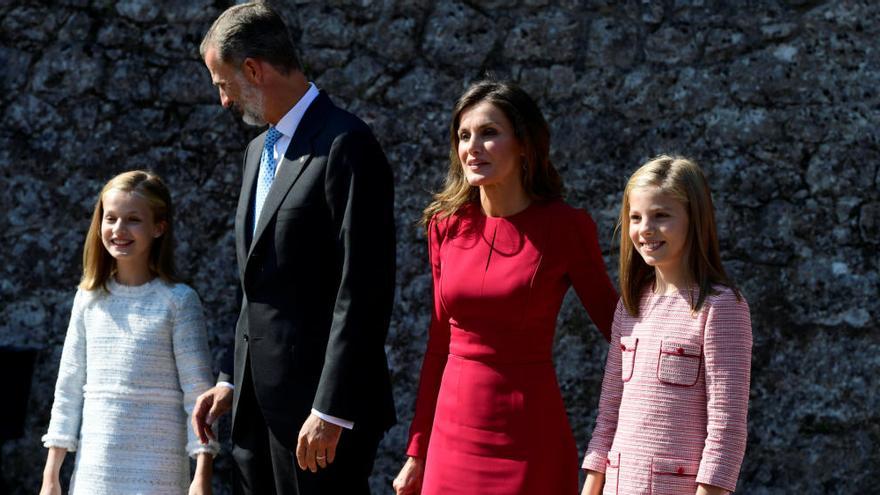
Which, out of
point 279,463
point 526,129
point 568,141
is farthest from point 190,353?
point 568,141

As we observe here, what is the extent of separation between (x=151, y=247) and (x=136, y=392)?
47 cm

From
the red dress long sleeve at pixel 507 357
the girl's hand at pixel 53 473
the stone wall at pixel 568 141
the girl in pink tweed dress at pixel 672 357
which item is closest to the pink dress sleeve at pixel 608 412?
the girl in pink tweed dress at pixel 672 357

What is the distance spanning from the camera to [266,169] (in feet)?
9.84

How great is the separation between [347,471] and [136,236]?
3.62 feet

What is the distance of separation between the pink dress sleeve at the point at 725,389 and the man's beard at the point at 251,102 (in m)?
1.24

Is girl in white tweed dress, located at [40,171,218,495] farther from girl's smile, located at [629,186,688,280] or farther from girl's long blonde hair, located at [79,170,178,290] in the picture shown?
girl's smile, located at [629,186,688,280]

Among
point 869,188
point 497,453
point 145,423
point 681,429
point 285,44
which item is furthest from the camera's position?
point 869,188

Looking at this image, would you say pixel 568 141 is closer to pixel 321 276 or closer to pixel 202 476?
pixel 321 276

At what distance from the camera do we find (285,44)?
2.94 m

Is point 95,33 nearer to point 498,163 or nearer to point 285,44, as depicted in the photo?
point 285,44

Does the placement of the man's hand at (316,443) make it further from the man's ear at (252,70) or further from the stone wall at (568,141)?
the stone wall at (568,141)

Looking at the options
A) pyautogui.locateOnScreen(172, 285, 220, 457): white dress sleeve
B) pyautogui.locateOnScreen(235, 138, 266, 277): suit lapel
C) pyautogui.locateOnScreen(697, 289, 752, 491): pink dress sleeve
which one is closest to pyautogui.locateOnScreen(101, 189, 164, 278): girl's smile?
pyautogui.locateOnScreen(172, 285, 220, 457): white dress sleeve

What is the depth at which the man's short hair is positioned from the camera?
2885mm

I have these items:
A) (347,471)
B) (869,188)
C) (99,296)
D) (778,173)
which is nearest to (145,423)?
(99,296)
